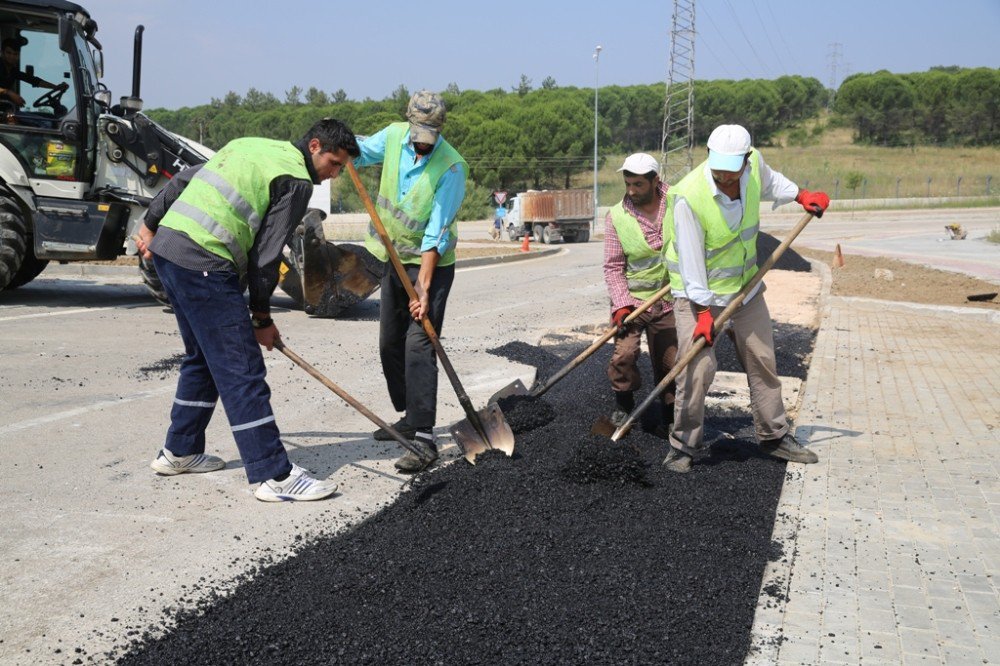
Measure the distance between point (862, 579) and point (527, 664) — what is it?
4.93 ft

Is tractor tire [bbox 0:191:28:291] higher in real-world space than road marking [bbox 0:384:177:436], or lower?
higher

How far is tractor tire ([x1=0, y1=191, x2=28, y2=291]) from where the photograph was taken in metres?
10.2

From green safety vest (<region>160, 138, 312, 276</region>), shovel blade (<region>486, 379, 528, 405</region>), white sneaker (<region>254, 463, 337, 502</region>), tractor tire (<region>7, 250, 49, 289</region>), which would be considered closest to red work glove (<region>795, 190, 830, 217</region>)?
shovel blade (<region>486, 379, 528, 405</region>)

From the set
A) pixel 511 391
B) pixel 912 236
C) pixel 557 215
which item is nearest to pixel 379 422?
pixel 511 391

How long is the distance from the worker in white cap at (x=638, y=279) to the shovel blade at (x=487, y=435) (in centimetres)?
81

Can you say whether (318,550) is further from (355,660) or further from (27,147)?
(27,147)

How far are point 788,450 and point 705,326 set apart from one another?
1018 mm

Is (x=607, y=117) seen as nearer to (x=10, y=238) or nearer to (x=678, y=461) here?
(x=10, y=238)

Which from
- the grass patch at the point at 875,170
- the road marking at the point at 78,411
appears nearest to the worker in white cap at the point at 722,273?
the road marking at the point at 78,411

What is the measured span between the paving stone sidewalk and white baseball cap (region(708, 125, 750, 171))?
5.46 ft

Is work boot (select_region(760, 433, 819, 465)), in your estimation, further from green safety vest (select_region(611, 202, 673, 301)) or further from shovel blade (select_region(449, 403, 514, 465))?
shovel blade (select_region(449, 403, 514, 465))

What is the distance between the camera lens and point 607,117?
96.1 m

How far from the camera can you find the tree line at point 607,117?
70.9 metres

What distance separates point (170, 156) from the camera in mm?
10805
